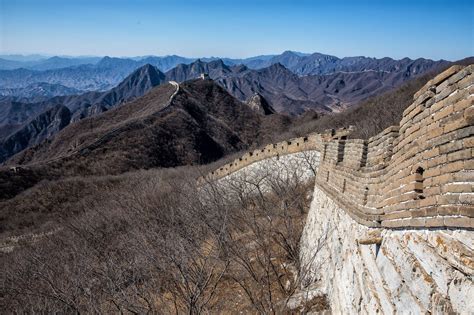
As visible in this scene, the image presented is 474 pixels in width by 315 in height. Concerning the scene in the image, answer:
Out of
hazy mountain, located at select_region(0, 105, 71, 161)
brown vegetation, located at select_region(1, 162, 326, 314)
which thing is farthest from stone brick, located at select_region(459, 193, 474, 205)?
hazy mountain, located at select_region(0, 105, 71, 161)

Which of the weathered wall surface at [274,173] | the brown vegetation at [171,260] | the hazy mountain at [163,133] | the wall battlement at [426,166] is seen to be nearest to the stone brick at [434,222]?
the wall battlement at [426,166]

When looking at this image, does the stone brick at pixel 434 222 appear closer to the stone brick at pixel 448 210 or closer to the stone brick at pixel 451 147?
the stone brick at pixel 448 210

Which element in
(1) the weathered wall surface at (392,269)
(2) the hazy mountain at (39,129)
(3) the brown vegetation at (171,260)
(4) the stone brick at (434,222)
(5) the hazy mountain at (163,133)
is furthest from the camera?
(2) the hazy mountain at (39,129)

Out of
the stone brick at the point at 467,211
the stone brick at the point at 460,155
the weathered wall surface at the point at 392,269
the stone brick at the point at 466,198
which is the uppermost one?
the stone brick at the point at 460,155

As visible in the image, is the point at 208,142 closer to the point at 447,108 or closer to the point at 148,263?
the point at 148,263

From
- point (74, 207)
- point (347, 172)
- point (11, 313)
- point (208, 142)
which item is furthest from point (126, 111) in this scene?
point (347, 172)

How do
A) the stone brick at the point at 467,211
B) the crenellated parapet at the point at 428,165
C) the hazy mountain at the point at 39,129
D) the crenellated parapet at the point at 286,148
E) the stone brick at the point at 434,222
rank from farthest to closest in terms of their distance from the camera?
1. the hazy mountain at the point at 39,129
2. the crenellated parapet at the point at 286,148
3. the stone brick at the point at 434,222
4. the crenellated parapet at the point at 428,165
5. the stone brick at the point at 467,211
